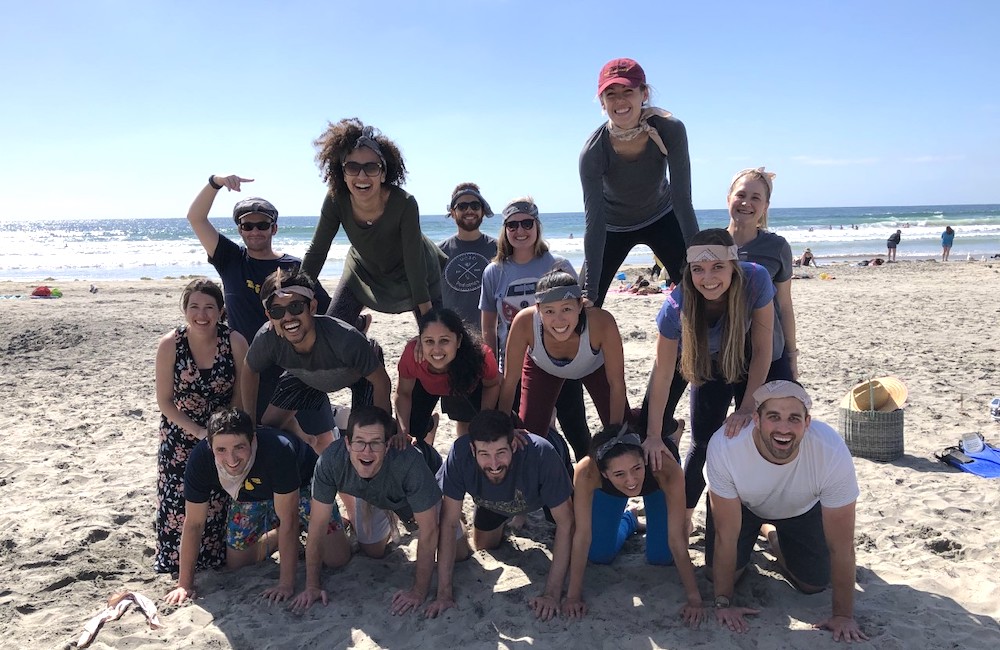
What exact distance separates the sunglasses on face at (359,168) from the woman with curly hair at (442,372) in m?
0.87

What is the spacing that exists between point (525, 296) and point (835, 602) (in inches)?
95.7

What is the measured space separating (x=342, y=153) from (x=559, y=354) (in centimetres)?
170

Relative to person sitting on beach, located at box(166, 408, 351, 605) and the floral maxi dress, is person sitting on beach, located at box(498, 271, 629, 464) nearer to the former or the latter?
person sitting on beach, located at box(166, 408, 351, 605)

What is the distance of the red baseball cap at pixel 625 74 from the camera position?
364 cm

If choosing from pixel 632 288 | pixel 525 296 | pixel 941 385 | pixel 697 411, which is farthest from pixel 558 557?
pixel 632 288

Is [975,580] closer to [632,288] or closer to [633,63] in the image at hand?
[633,63]

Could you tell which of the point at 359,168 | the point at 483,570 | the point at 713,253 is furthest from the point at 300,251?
the point at 713,253

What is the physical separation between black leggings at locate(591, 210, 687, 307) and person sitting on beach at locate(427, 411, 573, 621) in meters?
1.05

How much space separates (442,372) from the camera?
162 inches

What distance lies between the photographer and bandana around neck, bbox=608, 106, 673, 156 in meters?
3.79

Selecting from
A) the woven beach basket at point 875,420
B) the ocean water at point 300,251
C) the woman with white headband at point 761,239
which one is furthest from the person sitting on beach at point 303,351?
the ocean water at point 300,251

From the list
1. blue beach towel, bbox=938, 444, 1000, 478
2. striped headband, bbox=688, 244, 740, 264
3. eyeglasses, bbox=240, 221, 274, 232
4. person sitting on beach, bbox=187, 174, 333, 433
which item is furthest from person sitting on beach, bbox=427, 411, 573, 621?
blue beach towel, bbox=938, 444, 1000, 478

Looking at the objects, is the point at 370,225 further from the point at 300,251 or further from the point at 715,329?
the point at 300,251

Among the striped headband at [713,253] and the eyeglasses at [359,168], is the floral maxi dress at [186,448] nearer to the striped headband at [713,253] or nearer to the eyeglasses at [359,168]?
the eyeglasses at [359,168]
